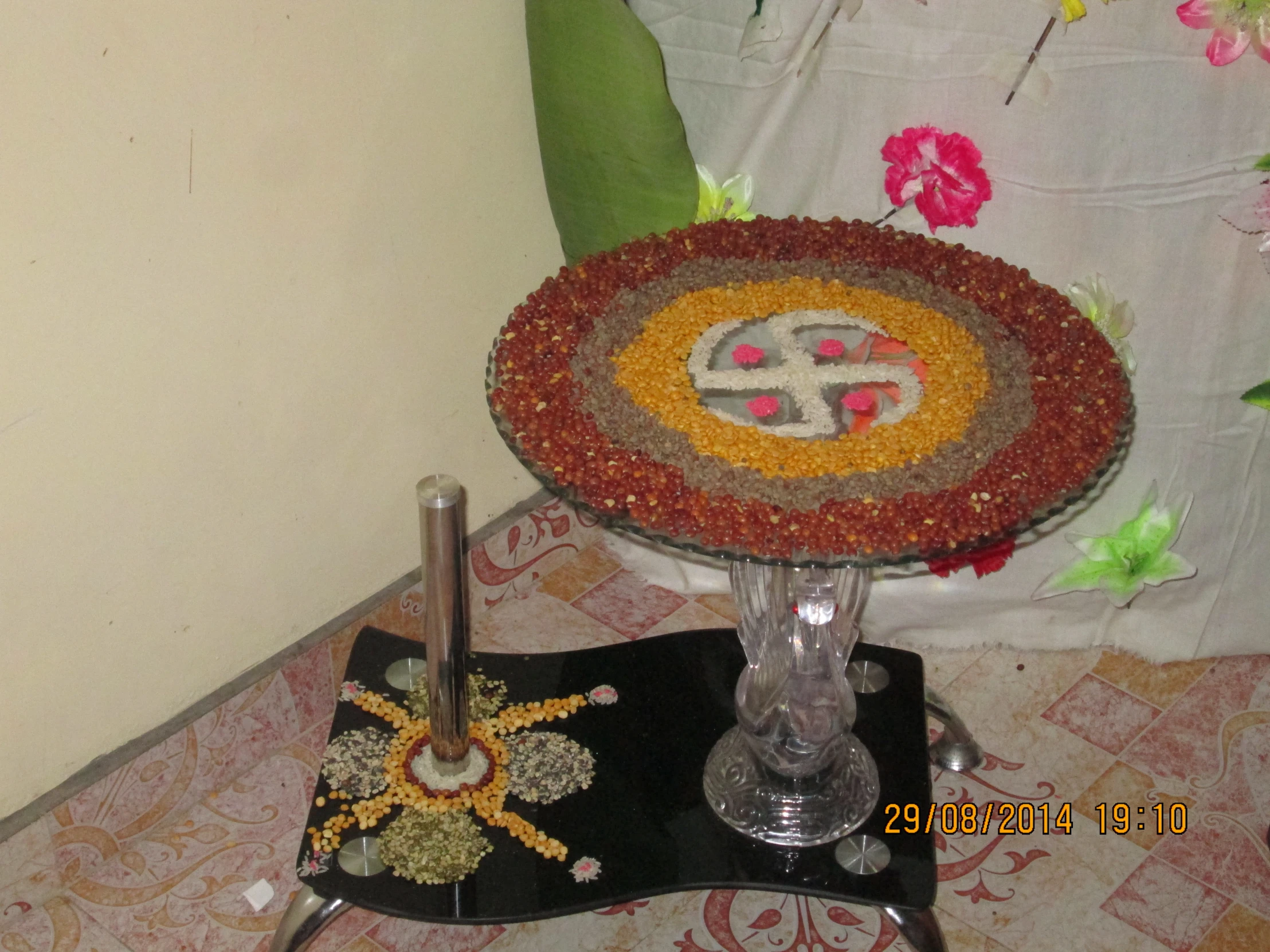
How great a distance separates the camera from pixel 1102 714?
1568 mm

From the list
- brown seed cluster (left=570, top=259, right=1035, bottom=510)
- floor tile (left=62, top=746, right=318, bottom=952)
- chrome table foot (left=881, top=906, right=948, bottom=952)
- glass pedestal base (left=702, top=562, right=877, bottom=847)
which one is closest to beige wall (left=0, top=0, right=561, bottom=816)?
floor tile (left=62, top=746, right=318, bottom=952)

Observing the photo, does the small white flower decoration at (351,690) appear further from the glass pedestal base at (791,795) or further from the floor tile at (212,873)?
the glass pedestal base at (791,795)

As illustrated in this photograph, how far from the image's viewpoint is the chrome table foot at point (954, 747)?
4.80ft

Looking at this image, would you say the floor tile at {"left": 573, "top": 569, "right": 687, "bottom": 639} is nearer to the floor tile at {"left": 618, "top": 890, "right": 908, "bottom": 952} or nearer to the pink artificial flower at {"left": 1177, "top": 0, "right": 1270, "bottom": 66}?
the floor tile at {"left": 618, "top": 890, "right": 908, "bottom": 952}

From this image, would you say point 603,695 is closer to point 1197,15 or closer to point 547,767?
point 547,767

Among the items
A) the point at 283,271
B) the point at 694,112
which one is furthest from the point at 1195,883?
the point at 283,271

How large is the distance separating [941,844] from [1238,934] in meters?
0.30

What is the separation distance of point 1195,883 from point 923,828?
0.37m

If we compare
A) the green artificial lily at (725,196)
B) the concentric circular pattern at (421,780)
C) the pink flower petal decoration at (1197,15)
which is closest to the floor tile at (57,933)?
the concentric circular pattern at (421,780)

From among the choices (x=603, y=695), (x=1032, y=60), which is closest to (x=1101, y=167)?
(x=1032, y=60)

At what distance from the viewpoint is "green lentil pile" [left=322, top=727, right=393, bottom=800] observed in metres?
1.21

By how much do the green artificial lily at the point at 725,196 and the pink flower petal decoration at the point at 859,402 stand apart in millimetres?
475

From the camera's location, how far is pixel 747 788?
1255mm

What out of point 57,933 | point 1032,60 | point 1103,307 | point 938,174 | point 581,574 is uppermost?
point 1032,60
